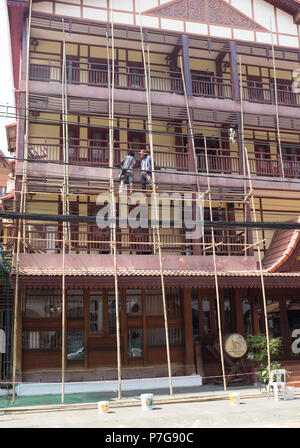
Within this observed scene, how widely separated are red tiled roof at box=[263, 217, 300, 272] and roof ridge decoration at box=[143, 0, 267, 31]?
10.1 metres

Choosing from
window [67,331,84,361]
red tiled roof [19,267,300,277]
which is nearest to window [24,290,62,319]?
window [67,331,84,361]

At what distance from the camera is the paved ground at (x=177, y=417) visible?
11.0 meters

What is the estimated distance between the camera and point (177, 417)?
11.9m

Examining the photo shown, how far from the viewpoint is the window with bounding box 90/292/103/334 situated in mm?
18219

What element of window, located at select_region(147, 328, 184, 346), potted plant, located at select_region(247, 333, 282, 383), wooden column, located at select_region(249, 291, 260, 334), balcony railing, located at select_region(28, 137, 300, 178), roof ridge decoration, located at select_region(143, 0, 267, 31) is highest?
roof ridge decoration, located at select_region(143, 0, 267, 31)

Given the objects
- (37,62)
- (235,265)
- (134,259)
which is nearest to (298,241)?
(235,265)

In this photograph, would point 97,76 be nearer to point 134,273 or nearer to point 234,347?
point 134,273

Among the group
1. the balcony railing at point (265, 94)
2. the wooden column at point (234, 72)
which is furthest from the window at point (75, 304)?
the balcony railing at point (265, 94)

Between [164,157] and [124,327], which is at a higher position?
[164,157]

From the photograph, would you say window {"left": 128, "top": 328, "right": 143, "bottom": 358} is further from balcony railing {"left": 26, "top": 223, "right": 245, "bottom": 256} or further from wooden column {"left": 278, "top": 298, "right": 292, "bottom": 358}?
wooden column {"left": 278, "top": 298, "right": 292, "bottom": 358}

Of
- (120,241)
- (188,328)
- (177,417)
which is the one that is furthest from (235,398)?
(120,241)

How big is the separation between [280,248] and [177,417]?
10149mm

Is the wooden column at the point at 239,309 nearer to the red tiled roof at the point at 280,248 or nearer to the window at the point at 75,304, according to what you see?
the red tiled roof at the point at 280,248

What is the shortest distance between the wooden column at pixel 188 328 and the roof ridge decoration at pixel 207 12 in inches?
502
